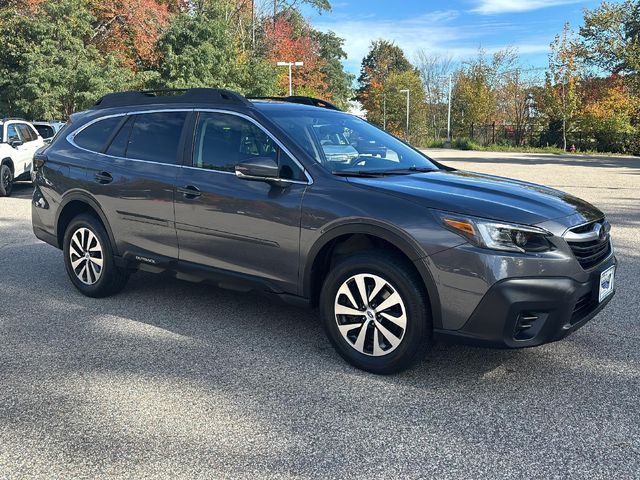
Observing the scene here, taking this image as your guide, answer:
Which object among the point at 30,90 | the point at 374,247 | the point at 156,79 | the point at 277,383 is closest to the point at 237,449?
the point at 277,383

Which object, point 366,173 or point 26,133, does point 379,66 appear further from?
point 366,173

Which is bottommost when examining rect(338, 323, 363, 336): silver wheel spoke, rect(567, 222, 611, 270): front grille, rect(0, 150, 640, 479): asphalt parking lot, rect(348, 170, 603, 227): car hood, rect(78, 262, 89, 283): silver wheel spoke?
rect(0, 150, 640, 479): asphalt parking lot

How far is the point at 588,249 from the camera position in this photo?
354 centimetres

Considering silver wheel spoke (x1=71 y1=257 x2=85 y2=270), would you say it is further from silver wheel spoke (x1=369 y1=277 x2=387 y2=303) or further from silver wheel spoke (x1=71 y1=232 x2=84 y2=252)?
silver wheel spoke (x1=369 y1=277 x2=387 y2=303)

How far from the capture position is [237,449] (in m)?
2.86

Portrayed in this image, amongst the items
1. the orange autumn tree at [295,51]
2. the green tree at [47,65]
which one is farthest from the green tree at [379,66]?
the green tree at [47,65]

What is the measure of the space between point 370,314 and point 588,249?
1354 mm

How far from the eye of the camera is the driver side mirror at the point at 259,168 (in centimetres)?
386

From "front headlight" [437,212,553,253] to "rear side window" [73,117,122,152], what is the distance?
329 centimetres

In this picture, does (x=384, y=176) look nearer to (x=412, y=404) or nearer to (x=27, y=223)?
(x=412, y=404)

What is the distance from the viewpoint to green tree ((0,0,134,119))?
2545 centimetres

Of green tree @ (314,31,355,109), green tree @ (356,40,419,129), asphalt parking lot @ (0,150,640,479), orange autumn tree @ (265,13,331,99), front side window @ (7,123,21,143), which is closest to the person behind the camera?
asphalt parking lot @ (0,150,640,479)

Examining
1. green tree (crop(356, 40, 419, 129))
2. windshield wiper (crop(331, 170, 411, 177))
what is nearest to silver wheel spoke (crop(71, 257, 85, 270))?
windshield wiper (crop(331, 170, 411, 177))

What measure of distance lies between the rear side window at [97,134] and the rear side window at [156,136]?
10.9 inches
